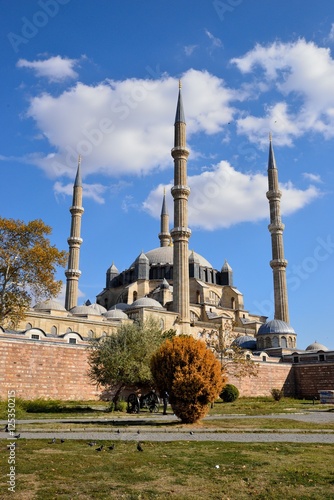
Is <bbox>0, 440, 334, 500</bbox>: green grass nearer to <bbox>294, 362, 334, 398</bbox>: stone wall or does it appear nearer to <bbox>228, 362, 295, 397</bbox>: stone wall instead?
<bbox>228, 362, 295, 397</bbox>: stone wall

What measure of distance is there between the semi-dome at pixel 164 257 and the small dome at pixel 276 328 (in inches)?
427

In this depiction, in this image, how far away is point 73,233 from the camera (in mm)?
37719

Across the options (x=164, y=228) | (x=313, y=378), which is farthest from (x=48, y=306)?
(x=164, y=228)

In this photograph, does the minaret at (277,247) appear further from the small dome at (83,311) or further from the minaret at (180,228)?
the small dome at (83,311)

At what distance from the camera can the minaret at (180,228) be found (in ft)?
105

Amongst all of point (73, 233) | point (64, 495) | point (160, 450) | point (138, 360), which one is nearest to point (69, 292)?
point (73, 233)

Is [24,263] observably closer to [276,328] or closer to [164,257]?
[276,328]

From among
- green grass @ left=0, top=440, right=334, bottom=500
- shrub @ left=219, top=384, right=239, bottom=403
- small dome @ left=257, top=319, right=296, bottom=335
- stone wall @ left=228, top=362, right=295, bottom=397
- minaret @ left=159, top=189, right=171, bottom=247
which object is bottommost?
green grass @ left=0, top=440, right=334, bottom=500

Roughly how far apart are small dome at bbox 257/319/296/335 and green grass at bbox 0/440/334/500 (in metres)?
29.0

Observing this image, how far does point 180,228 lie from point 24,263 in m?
14.6

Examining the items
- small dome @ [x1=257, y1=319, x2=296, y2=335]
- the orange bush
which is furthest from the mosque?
the orange bush

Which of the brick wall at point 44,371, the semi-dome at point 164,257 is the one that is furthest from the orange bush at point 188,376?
the semi-dome at point 164,257

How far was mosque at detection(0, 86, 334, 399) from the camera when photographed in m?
22.9

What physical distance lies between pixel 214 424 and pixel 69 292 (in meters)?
27.0
